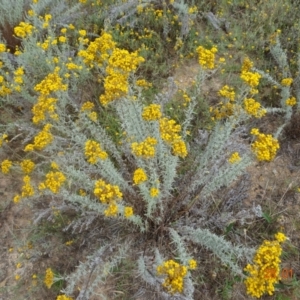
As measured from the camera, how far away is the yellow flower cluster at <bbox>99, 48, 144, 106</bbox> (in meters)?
2.31

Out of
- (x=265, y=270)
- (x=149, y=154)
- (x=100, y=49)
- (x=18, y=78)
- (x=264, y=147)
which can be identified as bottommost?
(x=265, y=270)

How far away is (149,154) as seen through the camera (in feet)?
7.33

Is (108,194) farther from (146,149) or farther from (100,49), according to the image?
(100,49)

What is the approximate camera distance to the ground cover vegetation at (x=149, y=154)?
240 centimetres

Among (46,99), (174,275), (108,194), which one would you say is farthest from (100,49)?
(174,275)

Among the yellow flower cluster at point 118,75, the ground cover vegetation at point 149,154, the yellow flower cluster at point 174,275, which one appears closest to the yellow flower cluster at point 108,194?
the ground cover vegetation at point 149,154

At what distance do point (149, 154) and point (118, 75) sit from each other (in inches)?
20.7

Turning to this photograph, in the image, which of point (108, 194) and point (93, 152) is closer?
point (108, 194)

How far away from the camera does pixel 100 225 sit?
3.01 metres

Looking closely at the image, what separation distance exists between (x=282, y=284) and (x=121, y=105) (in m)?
1.71

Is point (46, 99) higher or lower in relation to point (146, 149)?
higher

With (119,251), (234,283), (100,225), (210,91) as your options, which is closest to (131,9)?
(210,91)

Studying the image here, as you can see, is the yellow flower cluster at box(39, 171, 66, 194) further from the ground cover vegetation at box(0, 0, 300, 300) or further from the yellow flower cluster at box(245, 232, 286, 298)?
the yellow flower cluster at box(245, 232, 286, 298)

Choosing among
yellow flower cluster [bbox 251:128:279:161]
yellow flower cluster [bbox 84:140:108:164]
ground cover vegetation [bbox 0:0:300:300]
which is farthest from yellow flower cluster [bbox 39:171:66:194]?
yellow flower cluster [bbox 251:128:279:161]
